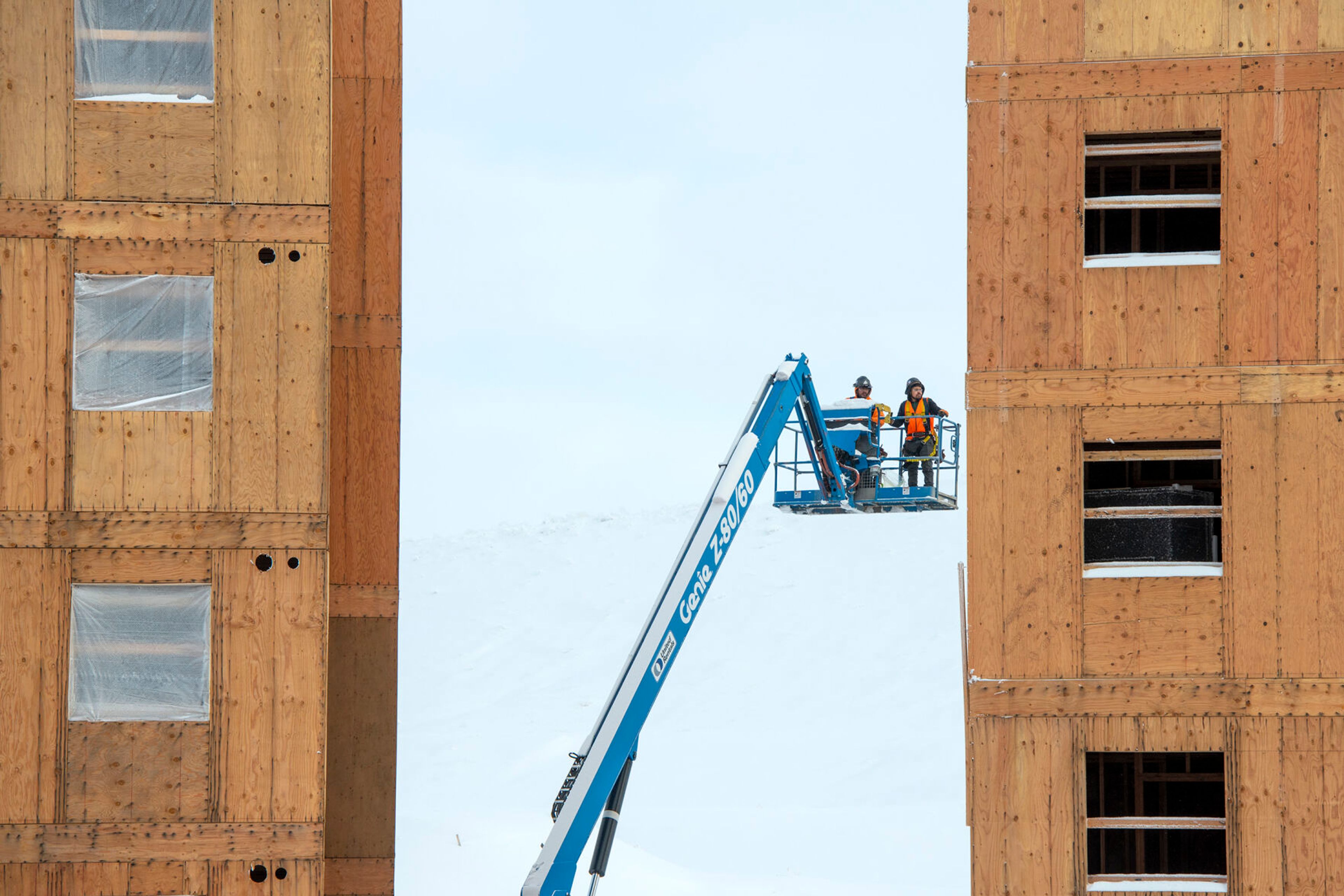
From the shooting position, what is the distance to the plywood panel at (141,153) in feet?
52.1

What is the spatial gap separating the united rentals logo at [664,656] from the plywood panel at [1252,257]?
21.7ft

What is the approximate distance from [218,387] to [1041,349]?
8.73 metres

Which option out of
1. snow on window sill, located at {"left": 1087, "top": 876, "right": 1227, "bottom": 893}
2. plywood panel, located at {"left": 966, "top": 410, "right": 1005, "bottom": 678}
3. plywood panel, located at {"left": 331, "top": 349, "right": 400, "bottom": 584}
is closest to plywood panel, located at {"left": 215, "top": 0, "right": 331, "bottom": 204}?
plywood panel, located at {"left": 331, "top": 349, "right": 400, "bottom": 584}

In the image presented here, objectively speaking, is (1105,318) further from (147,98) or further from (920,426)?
(147,98)

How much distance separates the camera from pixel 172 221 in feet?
52.2

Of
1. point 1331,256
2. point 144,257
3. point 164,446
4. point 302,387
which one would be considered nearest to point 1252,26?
point 1331,256

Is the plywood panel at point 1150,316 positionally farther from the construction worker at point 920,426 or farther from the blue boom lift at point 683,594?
the construction worker at point 920,426

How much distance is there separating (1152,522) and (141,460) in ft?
35.3

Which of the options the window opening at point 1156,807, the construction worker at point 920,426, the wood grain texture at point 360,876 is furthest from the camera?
the construction worker at point 920,426

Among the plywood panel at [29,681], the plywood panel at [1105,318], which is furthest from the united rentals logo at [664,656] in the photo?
the plywood panel at [29,681]

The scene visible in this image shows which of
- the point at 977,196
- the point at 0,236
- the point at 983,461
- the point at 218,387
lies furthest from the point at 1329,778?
the point at 0,236

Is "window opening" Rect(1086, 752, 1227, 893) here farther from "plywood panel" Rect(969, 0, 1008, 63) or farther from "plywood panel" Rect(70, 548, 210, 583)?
"plywood panel" Rect(70, 548, 210, 583)

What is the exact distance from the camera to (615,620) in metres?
72.0

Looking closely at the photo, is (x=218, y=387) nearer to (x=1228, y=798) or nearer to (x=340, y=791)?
(x=340, y=791)
